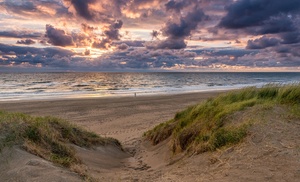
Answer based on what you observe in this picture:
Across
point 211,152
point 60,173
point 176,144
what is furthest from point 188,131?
point 60,173

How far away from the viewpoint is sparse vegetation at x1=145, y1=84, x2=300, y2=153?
6.25 metres

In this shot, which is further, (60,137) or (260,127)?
(60,137)

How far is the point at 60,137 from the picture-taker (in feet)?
24.0

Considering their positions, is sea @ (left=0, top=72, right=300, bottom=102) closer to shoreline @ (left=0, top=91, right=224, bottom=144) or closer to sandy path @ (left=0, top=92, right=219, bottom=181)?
sandy path @ (left=0, top=92, right=219, bottom=181)

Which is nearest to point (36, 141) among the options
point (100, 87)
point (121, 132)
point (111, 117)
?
point (121, 132)

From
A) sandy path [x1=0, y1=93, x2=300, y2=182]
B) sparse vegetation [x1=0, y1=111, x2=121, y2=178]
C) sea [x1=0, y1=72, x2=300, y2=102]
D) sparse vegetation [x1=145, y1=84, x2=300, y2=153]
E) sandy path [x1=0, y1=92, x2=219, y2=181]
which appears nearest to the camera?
sandy path [x1=0, y1=93, x2=300, y2=182]

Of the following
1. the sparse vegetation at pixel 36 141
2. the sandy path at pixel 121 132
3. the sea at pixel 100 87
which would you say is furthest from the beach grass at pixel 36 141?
the sea at pixel 100 87

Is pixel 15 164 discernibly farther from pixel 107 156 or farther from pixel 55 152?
pixel 107 156

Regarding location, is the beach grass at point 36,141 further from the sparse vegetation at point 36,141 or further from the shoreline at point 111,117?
the shoreline at point 111,117

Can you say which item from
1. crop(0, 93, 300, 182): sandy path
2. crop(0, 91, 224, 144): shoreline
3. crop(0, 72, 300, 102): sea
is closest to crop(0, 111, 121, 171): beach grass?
crop(0, 93, 300, 182): sandy path

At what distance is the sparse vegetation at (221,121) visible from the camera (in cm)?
625

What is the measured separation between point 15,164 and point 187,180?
2.99 m

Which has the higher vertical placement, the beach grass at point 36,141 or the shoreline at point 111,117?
the beach grass at point 36,141

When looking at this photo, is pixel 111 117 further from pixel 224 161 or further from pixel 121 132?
pixel 224 161
